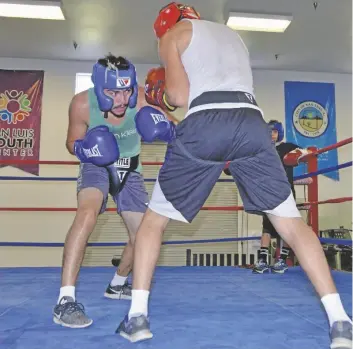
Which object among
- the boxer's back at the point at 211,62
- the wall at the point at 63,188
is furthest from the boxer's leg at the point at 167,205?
the wall at the point at 63,188

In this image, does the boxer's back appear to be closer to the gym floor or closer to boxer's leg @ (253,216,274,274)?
the gym floor

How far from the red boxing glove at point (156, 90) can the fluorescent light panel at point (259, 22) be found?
348 cm

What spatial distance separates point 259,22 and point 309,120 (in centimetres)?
188

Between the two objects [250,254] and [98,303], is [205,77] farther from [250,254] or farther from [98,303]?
[250,254]

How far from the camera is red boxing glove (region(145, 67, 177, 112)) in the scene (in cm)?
183

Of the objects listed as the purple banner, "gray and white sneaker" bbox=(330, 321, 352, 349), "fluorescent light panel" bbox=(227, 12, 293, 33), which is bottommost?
"gray and white sneaker" bbox=(330, 321, 352, 349)

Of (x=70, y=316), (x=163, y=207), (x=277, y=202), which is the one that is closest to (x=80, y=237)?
(x=70, y=316)

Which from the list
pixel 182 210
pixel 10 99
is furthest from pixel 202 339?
pixel 10 99

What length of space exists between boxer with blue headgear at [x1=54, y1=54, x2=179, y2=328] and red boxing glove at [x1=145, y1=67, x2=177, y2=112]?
0.17 ft

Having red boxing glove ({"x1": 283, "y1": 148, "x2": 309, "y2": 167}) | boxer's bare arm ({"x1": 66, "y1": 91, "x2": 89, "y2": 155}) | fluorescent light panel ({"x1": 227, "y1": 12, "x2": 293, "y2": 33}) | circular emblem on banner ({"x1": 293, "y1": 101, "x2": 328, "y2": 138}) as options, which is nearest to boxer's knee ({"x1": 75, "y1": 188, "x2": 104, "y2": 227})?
boxer's bare arm ({"x1": 66, "y1": 91, "x2": 89, "y2": 155})

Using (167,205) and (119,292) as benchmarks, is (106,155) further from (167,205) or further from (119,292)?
(119,292)

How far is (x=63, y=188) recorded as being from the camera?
6078 millimetres

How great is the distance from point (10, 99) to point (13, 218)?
5.18 feet

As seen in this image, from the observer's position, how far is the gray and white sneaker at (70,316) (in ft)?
5.01
